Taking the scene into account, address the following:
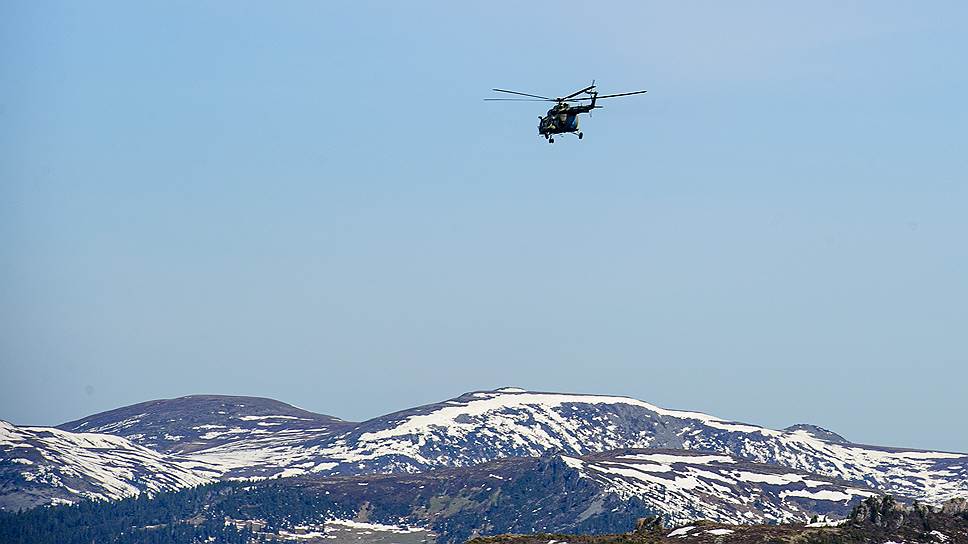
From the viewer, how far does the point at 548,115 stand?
175500 millimetres

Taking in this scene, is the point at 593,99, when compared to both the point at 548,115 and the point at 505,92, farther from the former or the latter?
the point at 505,92

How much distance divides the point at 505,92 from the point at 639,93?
15.0m

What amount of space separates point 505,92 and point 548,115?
20806 millimetres

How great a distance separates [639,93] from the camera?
15200cm

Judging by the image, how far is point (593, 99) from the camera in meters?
171

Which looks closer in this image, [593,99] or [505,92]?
[505,92]

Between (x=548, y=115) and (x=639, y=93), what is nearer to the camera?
(x=639, y=93)

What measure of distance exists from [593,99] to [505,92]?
1896 centimetres

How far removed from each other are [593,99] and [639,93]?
19277 millimetres

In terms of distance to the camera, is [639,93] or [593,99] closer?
[639,93]

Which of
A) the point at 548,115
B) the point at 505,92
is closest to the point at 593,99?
the point at 548,115

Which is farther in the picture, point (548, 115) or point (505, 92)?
point (548, 115)

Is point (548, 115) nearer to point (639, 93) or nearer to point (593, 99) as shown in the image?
point (593, 99)

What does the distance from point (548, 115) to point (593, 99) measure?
7185 mm
